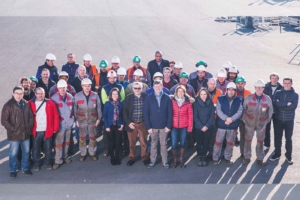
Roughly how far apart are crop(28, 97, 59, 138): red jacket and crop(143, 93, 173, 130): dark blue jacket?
194 cm

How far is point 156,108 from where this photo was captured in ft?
27.9

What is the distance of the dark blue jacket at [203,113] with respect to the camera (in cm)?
862

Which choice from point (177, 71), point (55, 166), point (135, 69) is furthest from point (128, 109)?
point (177, 71)

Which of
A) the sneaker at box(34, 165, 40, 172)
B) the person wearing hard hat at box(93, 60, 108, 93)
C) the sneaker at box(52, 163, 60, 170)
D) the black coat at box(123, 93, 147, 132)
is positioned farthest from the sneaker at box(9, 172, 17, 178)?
the person wearing hard hat at box(93, 60, 108, 93)

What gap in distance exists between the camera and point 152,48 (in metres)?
22.3

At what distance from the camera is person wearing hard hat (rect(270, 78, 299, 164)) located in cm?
870

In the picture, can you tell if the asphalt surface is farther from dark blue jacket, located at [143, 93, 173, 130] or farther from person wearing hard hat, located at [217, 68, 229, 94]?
person wearing hard hat, located at [217, 68, 229, 94]

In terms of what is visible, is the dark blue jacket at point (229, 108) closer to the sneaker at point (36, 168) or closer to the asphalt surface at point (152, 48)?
the asphalt surface at point (152, 48)

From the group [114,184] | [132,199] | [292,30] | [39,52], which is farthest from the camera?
[292,30]

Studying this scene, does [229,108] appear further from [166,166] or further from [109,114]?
[109,114]

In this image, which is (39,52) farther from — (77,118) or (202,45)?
(77,118)

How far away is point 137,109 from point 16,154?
2.76 metres

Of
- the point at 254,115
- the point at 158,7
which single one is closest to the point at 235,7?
A: the point at 158,7

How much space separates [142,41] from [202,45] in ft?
11.9
